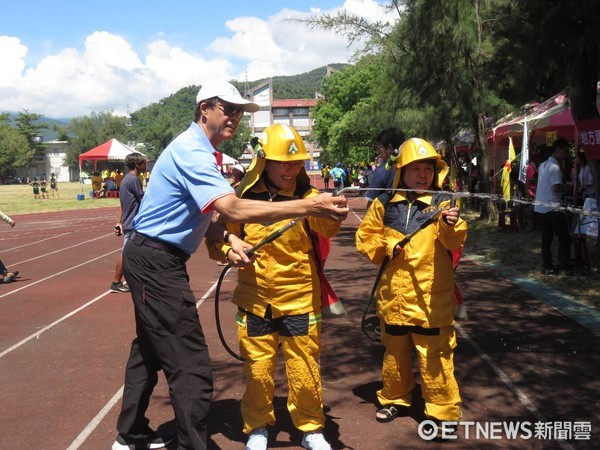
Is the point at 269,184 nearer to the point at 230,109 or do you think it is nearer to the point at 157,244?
the point at 230,109

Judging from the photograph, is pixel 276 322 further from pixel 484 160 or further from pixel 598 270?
pixel 484 160

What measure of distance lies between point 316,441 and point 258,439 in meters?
0.35

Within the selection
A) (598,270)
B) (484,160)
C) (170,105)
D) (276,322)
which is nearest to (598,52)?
(598,270)

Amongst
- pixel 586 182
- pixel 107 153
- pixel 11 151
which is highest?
pixel 11 151

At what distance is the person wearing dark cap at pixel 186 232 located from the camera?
3.05 meters

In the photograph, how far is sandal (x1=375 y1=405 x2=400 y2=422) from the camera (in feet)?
13.5

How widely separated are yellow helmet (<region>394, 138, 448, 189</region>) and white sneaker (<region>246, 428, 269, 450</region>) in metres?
1.87

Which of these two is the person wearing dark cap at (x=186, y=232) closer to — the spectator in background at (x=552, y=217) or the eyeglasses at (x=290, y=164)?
the eyeglasses at (x=290, y=164)

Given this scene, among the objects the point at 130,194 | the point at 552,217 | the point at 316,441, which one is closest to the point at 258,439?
the point at 316,441

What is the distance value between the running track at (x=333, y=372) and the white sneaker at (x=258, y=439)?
0.17m

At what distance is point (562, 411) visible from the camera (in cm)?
419

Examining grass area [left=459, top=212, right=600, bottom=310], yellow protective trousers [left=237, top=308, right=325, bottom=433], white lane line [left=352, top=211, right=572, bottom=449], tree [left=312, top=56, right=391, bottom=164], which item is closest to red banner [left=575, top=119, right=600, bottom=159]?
grass area [left=459, top=212, right=600, bottom=310]

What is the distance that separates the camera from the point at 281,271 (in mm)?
3592

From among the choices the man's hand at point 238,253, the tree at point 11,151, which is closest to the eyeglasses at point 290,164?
the man's hand at point 238,253
